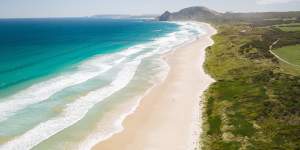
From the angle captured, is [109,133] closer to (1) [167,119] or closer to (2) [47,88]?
(1) [167,119]

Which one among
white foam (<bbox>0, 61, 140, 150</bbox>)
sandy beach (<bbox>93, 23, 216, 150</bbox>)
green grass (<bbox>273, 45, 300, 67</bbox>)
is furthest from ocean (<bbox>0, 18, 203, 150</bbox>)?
green grass (<bbox>273, 45, 300, 67</bbox>)

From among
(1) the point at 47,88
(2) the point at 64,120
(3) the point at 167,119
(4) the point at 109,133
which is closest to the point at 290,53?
(3) the point at 167,119

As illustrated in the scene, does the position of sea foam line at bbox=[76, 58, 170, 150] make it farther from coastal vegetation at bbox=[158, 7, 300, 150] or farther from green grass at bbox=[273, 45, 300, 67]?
green grass at bbox=[273, 45, 300, 67]

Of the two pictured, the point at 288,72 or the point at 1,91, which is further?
the point at 288,72

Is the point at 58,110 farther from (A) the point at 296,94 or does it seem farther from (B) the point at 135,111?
(A) the point at 296,94

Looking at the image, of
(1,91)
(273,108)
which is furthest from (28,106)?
(273,108)

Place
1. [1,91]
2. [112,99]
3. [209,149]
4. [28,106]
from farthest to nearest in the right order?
[1,91], [112,99], [28,106], [209,149]
